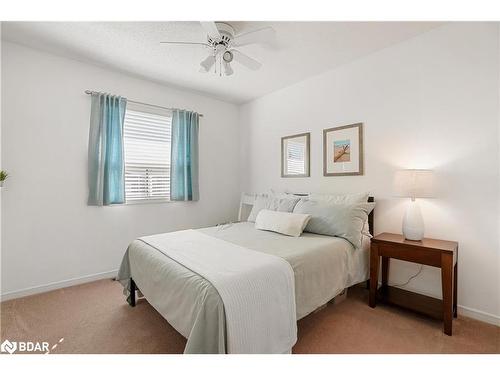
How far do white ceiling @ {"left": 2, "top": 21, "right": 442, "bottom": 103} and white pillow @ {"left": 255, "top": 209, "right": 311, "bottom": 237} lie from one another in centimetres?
172

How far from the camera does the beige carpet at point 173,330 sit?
1.69 meters

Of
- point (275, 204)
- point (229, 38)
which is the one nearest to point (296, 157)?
point (275, 204)

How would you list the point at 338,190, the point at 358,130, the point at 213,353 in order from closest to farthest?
the point at 213,353 → the point at 358,130 → the point at 338,190

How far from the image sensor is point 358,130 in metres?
2.76

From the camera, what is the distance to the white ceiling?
213 centimetres

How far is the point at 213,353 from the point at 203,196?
2.80 meters

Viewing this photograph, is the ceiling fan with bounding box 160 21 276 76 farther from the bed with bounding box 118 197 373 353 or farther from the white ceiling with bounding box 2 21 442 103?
the bed with bounding box 118 197 373 353

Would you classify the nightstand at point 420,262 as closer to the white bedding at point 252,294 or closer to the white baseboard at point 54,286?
the white bedding at point 252,294

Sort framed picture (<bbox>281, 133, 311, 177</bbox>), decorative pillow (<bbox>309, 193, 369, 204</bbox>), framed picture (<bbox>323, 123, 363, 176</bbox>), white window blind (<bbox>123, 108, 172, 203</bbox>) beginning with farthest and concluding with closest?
framed picture (<bbox>281, 133, 311, 177</bbox>), white window blind (<bbox>123, 108, 172, 203</bbox>), framed picture (<bbox>323, 123, 363, 176</bbox>), decorative pillow (<bbox>309, 193, 369, 204</bbox>)

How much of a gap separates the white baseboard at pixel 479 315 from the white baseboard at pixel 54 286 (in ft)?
12.1

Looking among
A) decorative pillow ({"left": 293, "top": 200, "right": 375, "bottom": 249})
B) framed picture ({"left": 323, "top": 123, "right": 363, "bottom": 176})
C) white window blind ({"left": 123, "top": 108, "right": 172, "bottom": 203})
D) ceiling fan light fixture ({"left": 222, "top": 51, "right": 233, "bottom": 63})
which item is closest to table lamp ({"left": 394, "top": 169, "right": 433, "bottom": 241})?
decorative pillow ({"left": 293, "top": 200, "right": 375, "bottom": 249})

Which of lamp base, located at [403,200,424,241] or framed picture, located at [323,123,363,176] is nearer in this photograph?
lamp base, located at [403,200,424,241]

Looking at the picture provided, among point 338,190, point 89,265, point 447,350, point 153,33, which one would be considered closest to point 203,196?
point 89,265
